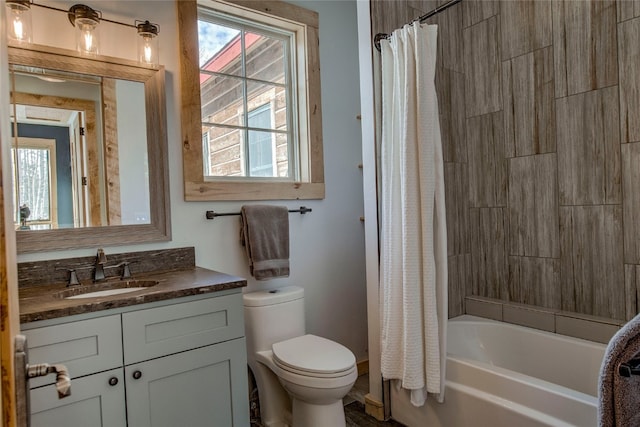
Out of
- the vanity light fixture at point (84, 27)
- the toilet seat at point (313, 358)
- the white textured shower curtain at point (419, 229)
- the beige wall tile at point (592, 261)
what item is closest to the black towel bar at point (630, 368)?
the white textured shower curtain at point (419, 229)

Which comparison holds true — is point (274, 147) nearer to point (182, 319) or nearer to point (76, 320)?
point (182, 319)

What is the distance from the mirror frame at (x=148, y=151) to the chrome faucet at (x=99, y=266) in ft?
0.21

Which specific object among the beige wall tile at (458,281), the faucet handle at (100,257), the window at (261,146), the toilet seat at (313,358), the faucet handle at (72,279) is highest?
the window at (261,146)

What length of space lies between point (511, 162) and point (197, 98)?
71.5 inches

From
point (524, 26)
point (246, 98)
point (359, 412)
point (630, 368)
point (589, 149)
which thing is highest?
point (524, 26)

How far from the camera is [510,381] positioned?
5.35 feet

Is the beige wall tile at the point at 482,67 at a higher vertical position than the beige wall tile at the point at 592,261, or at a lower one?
higher

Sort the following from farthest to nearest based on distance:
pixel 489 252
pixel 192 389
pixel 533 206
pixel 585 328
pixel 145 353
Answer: pixel 489 252, pixel 533 206, pixel 585 328, pixel 192 389, pixel 145 353

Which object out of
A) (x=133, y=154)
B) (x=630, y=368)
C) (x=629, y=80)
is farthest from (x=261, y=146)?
(x=630, y=368)

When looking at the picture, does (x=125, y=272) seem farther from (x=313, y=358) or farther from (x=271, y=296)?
(x=313, y=358)

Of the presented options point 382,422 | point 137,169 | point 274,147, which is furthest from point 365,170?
point 382,422

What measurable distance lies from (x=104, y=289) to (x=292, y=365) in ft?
2.96

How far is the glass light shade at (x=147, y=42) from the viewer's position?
196 centimetres

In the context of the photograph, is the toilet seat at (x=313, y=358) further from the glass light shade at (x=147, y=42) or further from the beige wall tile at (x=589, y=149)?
Answer: the glass light shade at (x=147, y=42)
